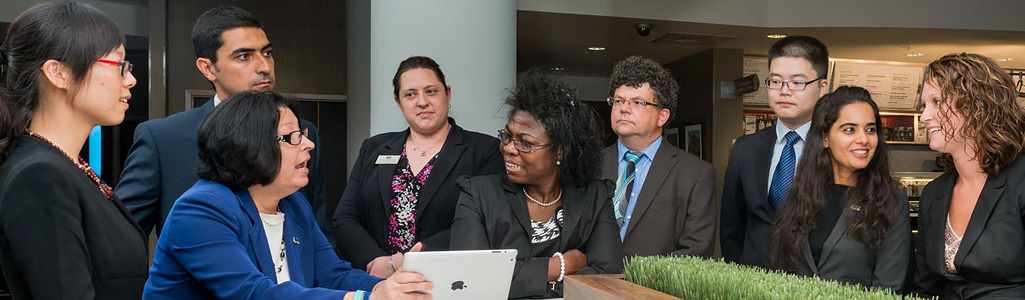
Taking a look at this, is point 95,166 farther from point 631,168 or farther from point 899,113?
point 899,113

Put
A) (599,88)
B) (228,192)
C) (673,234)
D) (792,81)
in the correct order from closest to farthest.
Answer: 1. (228,192)
2. (673,234)
3. (792,81)
4. (599,88)

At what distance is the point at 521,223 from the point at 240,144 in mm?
983

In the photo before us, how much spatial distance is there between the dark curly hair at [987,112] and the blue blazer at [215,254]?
6.49 ft

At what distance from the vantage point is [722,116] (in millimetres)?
9336

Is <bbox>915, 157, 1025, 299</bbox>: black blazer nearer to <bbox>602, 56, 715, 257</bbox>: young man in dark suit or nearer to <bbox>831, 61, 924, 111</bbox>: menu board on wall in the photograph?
<bbox>602, 56, 715, 257</bbox>: young man in dark suit

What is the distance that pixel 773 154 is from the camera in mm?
3287

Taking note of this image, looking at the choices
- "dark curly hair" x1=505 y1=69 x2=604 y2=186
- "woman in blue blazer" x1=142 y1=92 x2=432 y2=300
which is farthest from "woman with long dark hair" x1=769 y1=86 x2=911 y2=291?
"woman in blue blazer" x1=142 y1=92 x2=432 y2=300

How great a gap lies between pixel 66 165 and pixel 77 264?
248 millimetres

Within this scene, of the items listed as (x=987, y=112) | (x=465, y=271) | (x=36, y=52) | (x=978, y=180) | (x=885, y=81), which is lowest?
(x=465, y=271)

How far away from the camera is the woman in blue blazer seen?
6.23 feet

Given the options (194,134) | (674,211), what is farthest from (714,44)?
(194,134)

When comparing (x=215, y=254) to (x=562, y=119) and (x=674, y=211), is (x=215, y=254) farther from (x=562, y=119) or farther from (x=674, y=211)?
(x=674, y=211)

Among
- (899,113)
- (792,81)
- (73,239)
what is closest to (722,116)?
(899,113)

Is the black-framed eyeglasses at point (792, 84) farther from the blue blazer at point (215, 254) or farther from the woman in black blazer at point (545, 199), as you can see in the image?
the blue blazer at point (215, 254)
